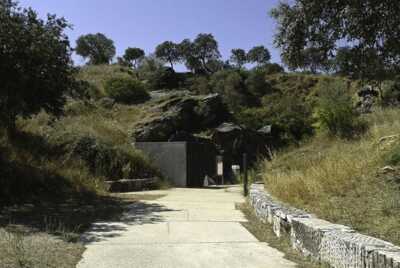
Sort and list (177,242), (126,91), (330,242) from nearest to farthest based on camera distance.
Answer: (330,242) → (177,242) → (126,91)

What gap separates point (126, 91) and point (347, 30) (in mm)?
23438

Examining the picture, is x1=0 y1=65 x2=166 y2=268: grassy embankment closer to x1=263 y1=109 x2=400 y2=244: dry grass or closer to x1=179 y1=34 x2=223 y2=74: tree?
x1=263 y1=109 x2=400 y2=244: dry grass

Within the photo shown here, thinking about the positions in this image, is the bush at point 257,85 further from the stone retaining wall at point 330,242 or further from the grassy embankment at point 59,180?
the stone retaining wall at point 330,242

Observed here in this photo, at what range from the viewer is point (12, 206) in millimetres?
11734

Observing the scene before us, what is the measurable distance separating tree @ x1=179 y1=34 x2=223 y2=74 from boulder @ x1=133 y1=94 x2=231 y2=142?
163 ft

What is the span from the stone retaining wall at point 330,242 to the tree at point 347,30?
3579 millimetres

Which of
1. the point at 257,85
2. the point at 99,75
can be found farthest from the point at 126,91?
the point at 257,85

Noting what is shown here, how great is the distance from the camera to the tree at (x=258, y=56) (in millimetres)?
95312

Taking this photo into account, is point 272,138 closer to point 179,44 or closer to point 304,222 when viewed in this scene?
point 304,222

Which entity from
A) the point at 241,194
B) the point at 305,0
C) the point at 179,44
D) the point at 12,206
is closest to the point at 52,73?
the point at 12,206

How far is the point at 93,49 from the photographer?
6925cm

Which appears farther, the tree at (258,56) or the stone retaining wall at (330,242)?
the tree at (258,56)

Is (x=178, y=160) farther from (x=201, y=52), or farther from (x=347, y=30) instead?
(x=201, y=52)

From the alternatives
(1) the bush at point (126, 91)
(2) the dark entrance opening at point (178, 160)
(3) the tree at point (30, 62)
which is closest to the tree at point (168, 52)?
(1) the bush at point (126, 91)
